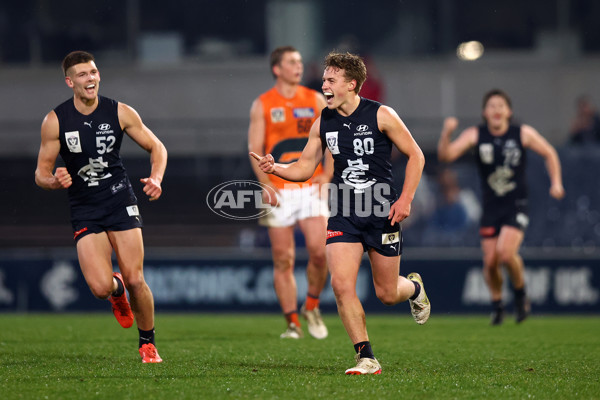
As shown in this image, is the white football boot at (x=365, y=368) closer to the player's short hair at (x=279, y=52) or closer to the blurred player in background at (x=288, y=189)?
the blurred player in background at (x=288, y=189)

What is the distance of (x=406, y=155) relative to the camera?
6.47 meters

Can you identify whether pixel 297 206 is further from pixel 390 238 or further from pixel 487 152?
pixel 487 152

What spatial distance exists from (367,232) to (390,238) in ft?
0.54

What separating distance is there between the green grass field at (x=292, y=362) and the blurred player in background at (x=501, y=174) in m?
0.58

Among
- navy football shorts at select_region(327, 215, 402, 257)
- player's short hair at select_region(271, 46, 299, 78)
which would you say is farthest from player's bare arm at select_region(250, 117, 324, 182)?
player's short hair at select_region(271, 46, 299, 78)

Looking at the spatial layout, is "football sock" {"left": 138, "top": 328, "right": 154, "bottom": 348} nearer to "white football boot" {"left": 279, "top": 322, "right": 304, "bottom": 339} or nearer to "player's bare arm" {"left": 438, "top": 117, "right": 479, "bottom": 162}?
"white football boot" {"left": 279, "top": 322, "right": 304, "bottom": 339}

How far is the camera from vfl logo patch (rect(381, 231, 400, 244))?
6562mm

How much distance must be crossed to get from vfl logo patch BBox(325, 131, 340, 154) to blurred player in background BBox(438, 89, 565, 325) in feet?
14.4

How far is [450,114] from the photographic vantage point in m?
18.7

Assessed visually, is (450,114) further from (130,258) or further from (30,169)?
(130,258)

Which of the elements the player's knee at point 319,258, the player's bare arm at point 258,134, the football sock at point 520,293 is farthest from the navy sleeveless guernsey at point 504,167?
the player's bare arm at point 258,134

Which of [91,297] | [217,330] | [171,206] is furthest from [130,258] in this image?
[171,206]

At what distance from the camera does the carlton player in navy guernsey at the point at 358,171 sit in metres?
6.44

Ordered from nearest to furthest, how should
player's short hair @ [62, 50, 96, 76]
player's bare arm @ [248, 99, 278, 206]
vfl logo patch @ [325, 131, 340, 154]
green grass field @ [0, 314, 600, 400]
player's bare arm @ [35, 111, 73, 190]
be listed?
green grass field @ [0, 314, 600, 400], vfl logo patch @ [325, 131, 340, 154], player's bare arm @ [35, 111, 73, 190], player's short hair @ [62, 50, 96, 76], player's bare arm @ [248, 99, 278, 206]
